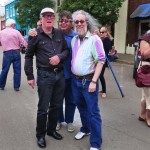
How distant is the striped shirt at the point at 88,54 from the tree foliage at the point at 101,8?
1251 cm

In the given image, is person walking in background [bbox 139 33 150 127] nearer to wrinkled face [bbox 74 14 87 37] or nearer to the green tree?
wrinkled face [bbox 74 14 87 37]

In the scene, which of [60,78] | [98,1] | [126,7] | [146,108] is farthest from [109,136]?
[126,7]

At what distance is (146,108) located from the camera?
503 cm

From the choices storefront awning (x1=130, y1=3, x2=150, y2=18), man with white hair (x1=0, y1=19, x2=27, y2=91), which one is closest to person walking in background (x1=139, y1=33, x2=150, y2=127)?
man with white hair (x1=0, y1=19, x2=27, y2=91)

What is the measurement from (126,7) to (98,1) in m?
2.86

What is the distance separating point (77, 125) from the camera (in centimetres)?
504

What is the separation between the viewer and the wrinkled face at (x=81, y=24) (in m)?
3.85

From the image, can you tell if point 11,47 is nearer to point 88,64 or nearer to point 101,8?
point 88,64

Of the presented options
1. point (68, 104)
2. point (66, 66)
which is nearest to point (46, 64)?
point (66, 66)

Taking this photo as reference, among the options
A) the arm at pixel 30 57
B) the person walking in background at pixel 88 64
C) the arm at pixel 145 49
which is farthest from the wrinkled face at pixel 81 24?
the arm at pixel 145 49

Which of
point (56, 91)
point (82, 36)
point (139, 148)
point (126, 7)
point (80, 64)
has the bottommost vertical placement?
point (139, 148)

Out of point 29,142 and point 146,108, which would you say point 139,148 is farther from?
point 29,142

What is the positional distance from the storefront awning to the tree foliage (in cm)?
102

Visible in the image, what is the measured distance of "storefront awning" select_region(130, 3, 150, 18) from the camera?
52.1 feet
